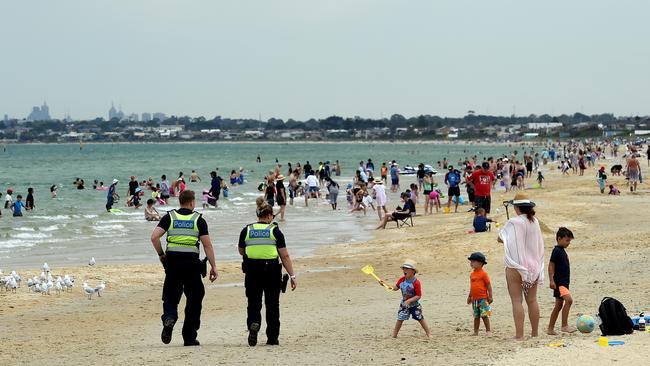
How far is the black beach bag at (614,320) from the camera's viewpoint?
887cm

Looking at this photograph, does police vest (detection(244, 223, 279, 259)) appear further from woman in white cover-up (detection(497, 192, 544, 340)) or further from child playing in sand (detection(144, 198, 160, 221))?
child playing in sand (detection(144, 198, 160, 221))

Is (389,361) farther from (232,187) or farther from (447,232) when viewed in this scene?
(232,187)

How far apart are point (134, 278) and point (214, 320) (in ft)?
14.8

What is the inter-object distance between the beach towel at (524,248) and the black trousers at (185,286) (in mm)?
3109

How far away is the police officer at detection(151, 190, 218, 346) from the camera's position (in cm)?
930

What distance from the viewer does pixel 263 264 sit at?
9281 mm

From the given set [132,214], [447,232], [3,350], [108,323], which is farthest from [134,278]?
[132,214]

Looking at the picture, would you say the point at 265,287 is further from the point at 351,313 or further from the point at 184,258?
the point at 351,313

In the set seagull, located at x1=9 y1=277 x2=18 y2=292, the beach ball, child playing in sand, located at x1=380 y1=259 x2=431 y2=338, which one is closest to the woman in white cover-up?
the beach ball

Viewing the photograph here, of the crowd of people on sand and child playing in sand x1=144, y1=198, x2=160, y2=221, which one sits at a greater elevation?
the crowd of people on sand

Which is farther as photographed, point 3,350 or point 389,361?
point 3,350

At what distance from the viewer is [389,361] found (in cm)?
838

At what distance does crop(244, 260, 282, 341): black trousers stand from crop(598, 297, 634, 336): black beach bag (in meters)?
3.21

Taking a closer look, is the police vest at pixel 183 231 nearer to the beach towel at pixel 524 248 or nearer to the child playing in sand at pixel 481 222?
the beach towel at pixel 524 248
